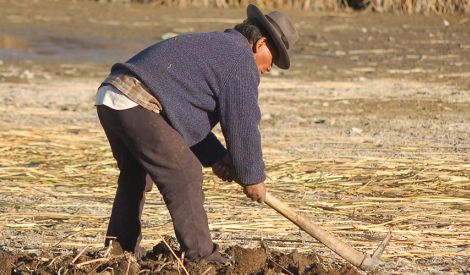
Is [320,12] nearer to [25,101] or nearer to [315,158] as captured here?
[25,101]

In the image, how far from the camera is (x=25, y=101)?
13211 millimetres

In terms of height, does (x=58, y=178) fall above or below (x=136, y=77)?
below

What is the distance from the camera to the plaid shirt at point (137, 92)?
20.2ft

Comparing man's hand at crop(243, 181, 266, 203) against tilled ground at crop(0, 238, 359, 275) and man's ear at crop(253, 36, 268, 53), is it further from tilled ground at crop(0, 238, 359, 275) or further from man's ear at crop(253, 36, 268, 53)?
man's ear at crop(253, 36, 268, 53)

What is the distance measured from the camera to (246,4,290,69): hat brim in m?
6.27

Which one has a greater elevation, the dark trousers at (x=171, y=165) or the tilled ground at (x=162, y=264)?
the dark trousers at (x=171, y=165)

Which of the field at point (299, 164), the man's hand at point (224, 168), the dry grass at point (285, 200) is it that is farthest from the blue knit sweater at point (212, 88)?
the dry grass at point (285, 200)

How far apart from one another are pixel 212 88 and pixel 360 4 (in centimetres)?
1684

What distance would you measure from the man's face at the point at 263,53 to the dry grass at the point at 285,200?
1275 millimetres

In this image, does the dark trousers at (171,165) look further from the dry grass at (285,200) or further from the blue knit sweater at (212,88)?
the dry grass at (285,200)

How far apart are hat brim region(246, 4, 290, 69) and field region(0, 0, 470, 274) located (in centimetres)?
95

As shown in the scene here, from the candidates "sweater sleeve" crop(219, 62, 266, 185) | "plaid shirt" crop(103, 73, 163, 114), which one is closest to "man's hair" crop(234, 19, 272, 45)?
"sweater sleeve" crop(219, 62, 266, 185)

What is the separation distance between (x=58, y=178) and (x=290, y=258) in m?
3.15

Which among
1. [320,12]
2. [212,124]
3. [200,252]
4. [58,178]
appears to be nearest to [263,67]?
[212,124]
